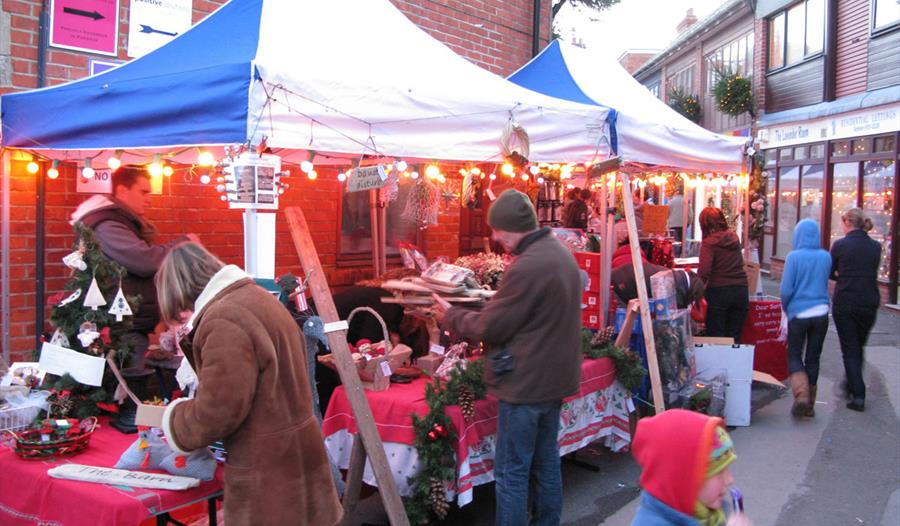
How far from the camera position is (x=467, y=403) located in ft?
13.6

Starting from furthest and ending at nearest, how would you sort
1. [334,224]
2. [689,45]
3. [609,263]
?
1. [689,45]
2. [334,224]
3. [609,263]

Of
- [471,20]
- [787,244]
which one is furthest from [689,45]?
[471,20]

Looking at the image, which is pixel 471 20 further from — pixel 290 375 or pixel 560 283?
pixel 290 375


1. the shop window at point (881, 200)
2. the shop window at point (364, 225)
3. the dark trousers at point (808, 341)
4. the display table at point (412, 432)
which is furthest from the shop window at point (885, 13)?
the display table at point (412, 432)

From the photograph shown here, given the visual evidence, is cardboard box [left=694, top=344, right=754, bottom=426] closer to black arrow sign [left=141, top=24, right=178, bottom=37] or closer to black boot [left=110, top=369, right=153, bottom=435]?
black boot [left=110, top=369, right=153, bottom=435]

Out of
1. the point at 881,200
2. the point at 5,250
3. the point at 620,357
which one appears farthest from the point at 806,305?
the point at 881,200

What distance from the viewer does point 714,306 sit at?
7352 millimetres

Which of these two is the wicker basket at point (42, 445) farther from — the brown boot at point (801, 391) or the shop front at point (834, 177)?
the shop front at point (834, 177)

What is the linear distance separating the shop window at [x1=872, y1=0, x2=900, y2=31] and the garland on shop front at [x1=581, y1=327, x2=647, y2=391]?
36.4 ft

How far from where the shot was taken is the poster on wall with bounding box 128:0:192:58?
17.4 ft

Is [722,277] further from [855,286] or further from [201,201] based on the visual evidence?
[201,201]

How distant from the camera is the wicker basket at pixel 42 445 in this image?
3326 millimetres

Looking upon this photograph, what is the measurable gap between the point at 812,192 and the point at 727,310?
10689mm

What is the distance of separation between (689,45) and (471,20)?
67.3 ft
